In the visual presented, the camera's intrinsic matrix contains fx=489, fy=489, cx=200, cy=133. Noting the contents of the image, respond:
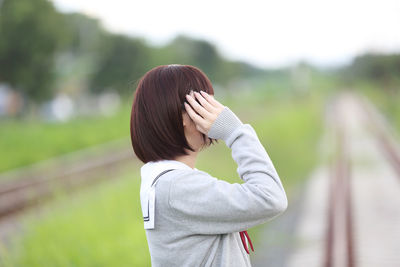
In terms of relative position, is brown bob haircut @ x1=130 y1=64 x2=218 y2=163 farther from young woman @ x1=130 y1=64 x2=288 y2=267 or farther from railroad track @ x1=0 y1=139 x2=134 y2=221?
railroad track @ x1=0 y1=139 x2=134 y2=221

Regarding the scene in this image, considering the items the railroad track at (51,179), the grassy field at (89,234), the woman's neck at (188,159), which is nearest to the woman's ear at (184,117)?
the woman's neck at (188,159)

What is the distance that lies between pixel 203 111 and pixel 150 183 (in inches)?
10.0

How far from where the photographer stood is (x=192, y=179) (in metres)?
1.33

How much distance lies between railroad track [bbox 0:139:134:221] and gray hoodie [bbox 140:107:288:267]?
7.00 m

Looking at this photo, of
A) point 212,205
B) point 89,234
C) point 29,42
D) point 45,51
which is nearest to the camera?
point 212,205

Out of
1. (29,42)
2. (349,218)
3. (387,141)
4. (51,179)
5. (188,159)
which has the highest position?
(29,42)

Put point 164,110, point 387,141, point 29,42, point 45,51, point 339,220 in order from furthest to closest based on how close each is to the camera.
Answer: point 45,51 < point 29,42 < point 387,141 < point 339,220 < point 164,110

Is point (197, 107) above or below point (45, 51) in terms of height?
below

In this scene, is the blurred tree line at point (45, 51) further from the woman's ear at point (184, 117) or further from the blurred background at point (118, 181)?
the woman's ear at point (184, 117)

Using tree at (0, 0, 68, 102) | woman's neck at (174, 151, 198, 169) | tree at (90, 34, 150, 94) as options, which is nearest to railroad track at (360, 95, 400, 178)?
woman's neck at (174, 151, 198, 169)

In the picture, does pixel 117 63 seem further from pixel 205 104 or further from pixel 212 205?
pixel 212 205

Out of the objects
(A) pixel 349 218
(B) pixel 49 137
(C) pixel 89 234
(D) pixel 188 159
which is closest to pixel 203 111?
(D) pixel 188 159

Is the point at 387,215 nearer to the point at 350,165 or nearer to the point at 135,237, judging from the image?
the point at 135,237

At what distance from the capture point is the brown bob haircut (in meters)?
1.41
